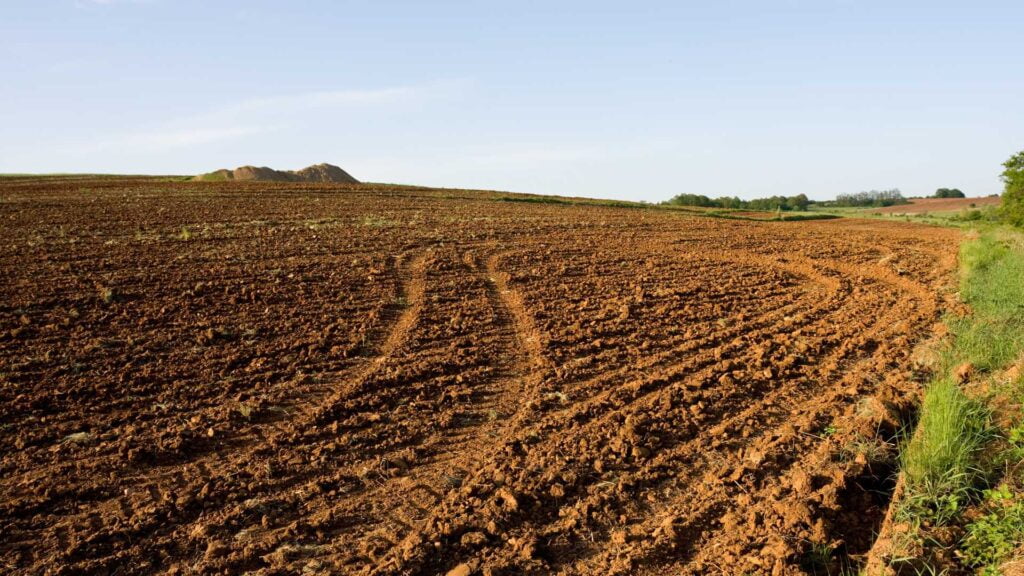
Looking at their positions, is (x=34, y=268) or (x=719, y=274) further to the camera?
(x=719, y=274)

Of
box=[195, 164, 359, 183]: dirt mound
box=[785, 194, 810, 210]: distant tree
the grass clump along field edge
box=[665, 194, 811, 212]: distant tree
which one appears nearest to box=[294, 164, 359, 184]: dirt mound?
box=[195, 164, 359, 183]: dirt mound

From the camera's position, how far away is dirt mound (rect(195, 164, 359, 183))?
44525 millimetres

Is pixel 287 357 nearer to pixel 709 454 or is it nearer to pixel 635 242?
pixel 709 454

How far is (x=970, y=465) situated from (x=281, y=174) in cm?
5056

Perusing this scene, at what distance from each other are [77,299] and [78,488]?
20.3ft

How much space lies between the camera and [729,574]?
13.5 feet

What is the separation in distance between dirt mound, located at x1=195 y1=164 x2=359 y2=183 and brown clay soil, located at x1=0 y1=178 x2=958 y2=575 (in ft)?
106

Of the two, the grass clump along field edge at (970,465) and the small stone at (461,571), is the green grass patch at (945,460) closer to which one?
the grass clump along field edge at (970,465)

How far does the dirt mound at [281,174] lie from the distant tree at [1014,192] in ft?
128

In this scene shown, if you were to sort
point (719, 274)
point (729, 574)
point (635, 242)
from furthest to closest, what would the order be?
point (635, 242) < point (719, 274) < point (729, 574)

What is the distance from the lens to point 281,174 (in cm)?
4997

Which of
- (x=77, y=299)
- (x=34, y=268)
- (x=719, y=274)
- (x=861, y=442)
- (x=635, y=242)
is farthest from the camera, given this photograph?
(x=635, y=242)

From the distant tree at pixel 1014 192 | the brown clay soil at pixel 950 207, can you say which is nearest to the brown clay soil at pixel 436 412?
the distant tree at pixel 1014 192

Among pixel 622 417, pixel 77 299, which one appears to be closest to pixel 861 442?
pixel 622 417
